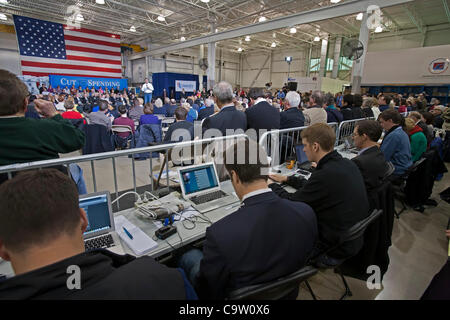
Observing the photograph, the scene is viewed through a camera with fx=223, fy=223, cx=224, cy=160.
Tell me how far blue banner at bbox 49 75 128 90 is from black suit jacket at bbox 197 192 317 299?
53.4ft

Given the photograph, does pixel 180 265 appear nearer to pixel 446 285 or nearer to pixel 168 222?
pixel 168 222

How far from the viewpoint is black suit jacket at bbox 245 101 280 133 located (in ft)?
9.62

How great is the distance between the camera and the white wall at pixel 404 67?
852 cm

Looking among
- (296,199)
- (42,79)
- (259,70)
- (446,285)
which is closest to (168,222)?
(296,199)

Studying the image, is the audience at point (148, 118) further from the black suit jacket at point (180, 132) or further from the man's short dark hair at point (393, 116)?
the man's short dark hair at point (393, 116)

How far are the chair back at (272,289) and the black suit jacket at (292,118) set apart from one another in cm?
261

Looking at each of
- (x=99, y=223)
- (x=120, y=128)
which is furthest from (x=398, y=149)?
(x=120, y=128)

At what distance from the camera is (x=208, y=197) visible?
77.9 inches

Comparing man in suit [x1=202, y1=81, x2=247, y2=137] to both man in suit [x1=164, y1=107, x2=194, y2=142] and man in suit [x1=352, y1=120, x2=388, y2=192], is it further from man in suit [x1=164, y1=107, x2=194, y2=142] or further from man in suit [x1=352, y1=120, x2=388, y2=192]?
man in suit [x1=352, y1=120, x2=388, y2=192]

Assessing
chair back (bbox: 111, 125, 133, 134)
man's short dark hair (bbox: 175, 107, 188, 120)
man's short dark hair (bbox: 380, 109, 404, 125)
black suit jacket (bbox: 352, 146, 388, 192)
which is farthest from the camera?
chair back (bbox: 111, 125, 133, 134)

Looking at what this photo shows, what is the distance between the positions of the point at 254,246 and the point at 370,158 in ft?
5.39

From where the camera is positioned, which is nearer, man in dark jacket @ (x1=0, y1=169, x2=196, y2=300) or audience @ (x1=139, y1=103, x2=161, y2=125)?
man in dark jacket @ (x1=0, y1=169, x2=196, y2=300)

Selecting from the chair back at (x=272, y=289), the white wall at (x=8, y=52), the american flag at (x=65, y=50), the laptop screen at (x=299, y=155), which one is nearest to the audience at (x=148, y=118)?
the laptop screen at (x=299, y=155)

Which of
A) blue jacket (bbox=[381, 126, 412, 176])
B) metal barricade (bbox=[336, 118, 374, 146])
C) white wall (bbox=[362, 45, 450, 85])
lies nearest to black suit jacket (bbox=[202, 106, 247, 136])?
blue jacket (bbox=[381, 126, 412, 176])
